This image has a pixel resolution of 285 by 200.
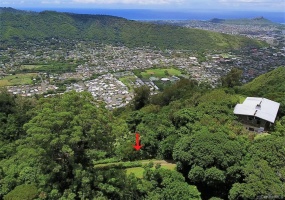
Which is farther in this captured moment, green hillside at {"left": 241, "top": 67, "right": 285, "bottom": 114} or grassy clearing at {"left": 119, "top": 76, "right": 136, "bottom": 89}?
grassy clearing at {"left": 119, "top": 76, "right": 136, "bottom": 89}

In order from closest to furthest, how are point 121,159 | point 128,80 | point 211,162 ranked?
1. point 211,162
2. point 121,159
3. point 128,80

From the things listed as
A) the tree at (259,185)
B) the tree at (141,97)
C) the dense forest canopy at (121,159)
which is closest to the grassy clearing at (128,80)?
the tree at (141,97)

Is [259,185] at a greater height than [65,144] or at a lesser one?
lesser

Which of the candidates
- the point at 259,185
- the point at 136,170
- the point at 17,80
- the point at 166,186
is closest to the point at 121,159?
the point at 136,170

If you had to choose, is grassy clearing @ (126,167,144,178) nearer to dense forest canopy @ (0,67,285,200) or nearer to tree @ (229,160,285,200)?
dense forest canopy @ (0,67,285,200)

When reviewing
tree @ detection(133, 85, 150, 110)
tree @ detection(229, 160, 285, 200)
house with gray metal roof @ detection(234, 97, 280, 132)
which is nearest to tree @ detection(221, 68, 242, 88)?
tree @ detection(133, 85, 150, 110)

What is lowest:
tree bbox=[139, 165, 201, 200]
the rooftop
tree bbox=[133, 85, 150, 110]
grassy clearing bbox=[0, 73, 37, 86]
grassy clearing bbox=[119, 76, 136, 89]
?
grassy clearing bbox=[0, 73, 37, 86]

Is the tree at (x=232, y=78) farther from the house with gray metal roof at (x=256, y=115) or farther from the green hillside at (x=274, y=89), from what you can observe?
the house with gray metal roof at (x=256, y=115)

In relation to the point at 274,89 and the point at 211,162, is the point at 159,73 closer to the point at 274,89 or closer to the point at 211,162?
the point at 274,89
